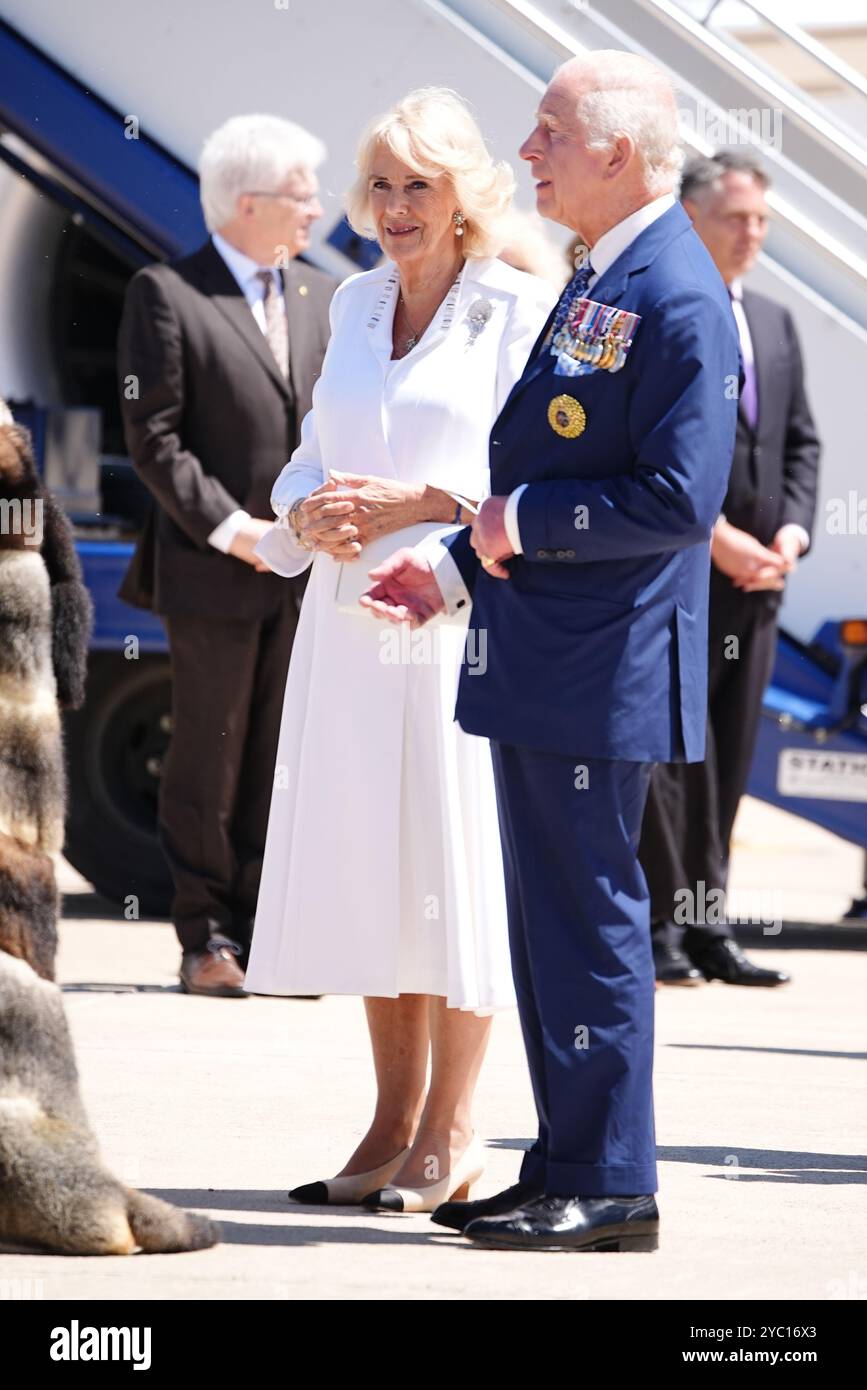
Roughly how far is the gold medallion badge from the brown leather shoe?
321 centimetres

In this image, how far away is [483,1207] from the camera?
4.30 metres

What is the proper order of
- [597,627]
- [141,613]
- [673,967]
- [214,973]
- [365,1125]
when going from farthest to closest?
1. [141,613]
2. [673,967]
3. [214,973]
4. [365,1125]
5. [597,627]

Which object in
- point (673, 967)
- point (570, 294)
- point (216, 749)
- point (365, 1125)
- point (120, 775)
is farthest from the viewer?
point (120, 775)

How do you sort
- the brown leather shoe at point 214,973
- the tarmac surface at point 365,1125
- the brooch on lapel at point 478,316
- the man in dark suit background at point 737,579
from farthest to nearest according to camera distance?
the man in dark suit background at point 737,579
the brown leather shoe at point 214,973
the brooch on lapel at point 478,316
the tarmac surface at point 365,1125

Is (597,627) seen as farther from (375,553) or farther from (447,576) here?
(375,553)

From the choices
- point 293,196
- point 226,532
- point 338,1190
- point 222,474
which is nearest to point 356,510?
point 338,1190

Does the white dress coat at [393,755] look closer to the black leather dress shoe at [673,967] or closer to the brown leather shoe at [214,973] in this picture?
the brown leather shoe at [214,973]

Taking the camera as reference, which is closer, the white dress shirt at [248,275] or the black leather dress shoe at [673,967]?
the white dress shirt at [248,275]

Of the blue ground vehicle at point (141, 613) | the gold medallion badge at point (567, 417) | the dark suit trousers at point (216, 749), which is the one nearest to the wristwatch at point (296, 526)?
the gold medallion badge at point (567, 417)

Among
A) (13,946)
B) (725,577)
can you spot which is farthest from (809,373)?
(13,946)

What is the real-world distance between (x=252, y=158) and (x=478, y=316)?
2.78 m

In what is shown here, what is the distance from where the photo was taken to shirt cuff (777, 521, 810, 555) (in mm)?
7812

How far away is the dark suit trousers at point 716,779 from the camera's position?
7746 mm

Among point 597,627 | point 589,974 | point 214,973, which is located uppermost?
point 597,627
